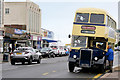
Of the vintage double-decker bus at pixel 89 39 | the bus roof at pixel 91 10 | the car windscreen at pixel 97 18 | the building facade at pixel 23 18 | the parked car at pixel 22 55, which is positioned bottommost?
the parked car at pixel 22 55

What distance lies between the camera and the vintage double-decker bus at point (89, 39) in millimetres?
17547

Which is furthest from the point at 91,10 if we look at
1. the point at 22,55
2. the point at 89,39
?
the point at 22,55

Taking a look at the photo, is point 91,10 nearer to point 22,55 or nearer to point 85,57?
point 85,57

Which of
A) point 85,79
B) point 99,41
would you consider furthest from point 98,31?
point 85,79

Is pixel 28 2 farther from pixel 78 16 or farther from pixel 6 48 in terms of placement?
pixel 78 16

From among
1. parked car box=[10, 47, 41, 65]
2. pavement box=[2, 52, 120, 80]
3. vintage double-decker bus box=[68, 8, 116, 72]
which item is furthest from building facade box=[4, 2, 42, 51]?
vintage double-decker bus box=[68, 8, 116, 72]

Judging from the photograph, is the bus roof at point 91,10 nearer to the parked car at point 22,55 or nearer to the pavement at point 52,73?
the pavement at point 52,73

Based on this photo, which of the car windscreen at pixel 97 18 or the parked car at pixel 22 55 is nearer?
the car windscreen at pixel 97 18

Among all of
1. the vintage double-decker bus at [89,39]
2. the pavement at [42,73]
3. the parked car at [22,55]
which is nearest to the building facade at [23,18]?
the parked car at [22,55]

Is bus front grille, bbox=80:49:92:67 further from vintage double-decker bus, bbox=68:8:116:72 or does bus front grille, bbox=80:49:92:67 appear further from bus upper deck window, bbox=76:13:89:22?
bus upper deck window, bbox=76:13:89:22

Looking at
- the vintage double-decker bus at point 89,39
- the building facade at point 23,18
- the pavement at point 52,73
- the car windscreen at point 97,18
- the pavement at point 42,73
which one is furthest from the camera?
the building facade at point 23,18

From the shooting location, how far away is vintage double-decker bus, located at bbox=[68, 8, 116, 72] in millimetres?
17547

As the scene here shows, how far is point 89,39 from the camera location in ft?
61.2

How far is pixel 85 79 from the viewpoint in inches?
567
